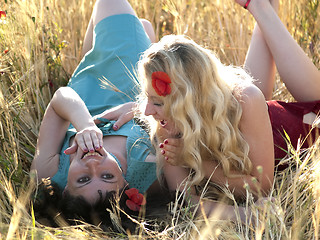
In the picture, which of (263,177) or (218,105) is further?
(263,177)

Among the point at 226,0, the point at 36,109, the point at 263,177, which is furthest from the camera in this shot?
the point at 226,0

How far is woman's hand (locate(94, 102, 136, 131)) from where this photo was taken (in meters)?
2.38

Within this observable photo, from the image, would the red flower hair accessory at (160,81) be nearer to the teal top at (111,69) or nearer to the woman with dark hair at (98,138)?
the woman with dark hair at (98,138)

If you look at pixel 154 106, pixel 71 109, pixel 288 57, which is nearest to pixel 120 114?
pixel 71 109

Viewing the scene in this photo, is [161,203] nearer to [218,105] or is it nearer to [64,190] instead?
[64,190]

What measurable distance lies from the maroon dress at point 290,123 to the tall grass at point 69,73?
0.10m

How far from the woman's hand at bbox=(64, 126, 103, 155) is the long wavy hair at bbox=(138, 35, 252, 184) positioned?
0.95 ft

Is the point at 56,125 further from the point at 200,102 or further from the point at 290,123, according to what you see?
the point at 290,123

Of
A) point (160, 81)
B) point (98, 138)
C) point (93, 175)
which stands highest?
point (160, 81)

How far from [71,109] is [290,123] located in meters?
Result: 1.05

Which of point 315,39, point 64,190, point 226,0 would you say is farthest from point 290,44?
point 64,190

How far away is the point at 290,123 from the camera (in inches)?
90.6

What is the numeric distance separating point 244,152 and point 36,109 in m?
1.27

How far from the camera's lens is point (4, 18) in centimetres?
238
